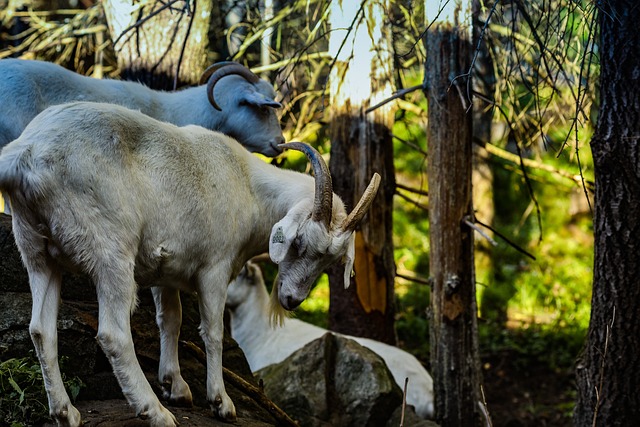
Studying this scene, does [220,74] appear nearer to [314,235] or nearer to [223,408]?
[314,235]

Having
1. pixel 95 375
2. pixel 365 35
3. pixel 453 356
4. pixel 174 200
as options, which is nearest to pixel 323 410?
pixel 453 356

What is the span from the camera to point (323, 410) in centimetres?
639

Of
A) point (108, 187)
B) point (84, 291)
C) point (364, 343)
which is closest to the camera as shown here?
point (108, 187)

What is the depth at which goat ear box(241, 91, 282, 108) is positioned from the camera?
6382 millimetres

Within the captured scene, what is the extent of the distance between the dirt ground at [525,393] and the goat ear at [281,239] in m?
5.39

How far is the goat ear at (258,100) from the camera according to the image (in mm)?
6382

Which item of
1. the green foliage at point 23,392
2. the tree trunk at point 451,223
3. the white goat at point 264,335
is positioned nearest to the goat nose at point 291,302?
the green foliage at point 23,392

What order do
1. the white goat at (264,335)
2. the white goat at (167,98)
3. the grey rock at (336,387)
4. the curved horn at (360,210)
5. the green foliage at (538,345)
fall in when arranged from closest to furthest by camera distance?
the curved horn at (360,210) < the white goat at (167,98) < the grey rock at (336,387) < the white goat at (264,335) < the green foliage at (538,345)

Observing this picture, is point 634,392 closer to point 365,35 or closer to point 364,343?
point 364,343

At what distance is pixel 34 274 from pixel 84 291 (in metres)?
1.39

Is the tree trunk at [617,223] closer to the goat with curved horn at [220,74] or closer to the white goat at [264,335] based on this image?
the white goat at [264,335]

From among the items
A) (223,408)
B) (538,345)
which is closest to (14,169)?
(223,408)

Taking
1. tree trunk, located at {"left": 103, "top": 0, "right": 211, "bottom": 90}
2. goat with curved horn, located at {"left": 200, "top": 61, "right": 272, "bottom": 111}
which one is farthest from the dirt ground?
tree trunk, located at {"left": 103, "top": 0, "right": 211, "bottom": 90}

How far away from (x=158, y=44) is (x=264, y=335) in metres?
3.36
